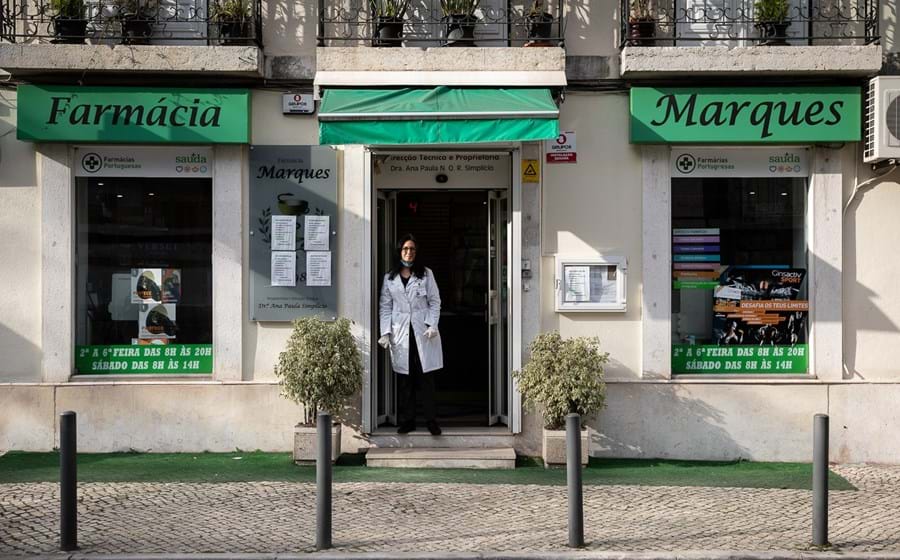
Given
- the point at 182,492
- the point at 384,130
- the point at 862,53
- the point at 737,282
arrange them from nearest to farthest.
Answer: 1. the point at 182,492
2. the point at 384,130
3. the point at 862,53
4. the point at 737,282

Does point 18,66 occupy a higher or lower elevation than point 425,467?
higher

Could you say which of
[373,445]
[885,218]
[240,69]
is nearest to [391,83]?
[240,69]

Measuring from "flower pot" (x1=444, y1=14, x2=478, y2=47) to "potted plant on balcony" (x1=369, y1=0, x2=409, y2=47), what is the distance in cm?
49

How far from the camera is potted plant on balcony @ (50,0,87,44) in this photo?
33.0 ft

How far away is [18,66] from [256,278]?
3177 millimetres

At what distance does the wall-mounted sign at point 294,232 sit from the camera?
10.3 meters

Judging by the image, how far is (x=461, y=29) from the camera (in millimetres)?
10250

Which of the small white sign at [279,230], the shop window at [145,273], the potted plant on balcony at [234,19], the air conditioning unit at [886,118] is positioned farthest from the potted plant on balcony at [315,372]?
the air conditioning unit at [886,118]

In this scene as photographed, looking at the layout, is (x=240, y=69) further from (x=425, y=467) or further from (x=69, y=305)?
(x=425, y=467)

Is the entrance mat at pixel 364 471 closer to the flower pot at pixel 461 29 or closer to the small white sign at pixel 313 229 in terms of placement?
the small white sign at pixel 313 229

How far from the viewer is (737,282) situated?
1059 centimetres

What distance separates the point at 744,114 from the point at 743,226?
1.23 meters

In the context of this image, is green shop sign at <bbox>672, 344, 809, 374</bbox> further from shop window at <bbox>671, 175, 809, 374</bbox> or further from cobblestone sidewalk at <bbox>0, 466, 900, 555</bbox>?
cobblestone sidewalk at <bbox>0, 466, 900, 555</bbox>

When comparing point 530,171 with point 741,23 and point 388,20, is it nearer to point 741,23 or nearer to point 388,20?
point 388,20
